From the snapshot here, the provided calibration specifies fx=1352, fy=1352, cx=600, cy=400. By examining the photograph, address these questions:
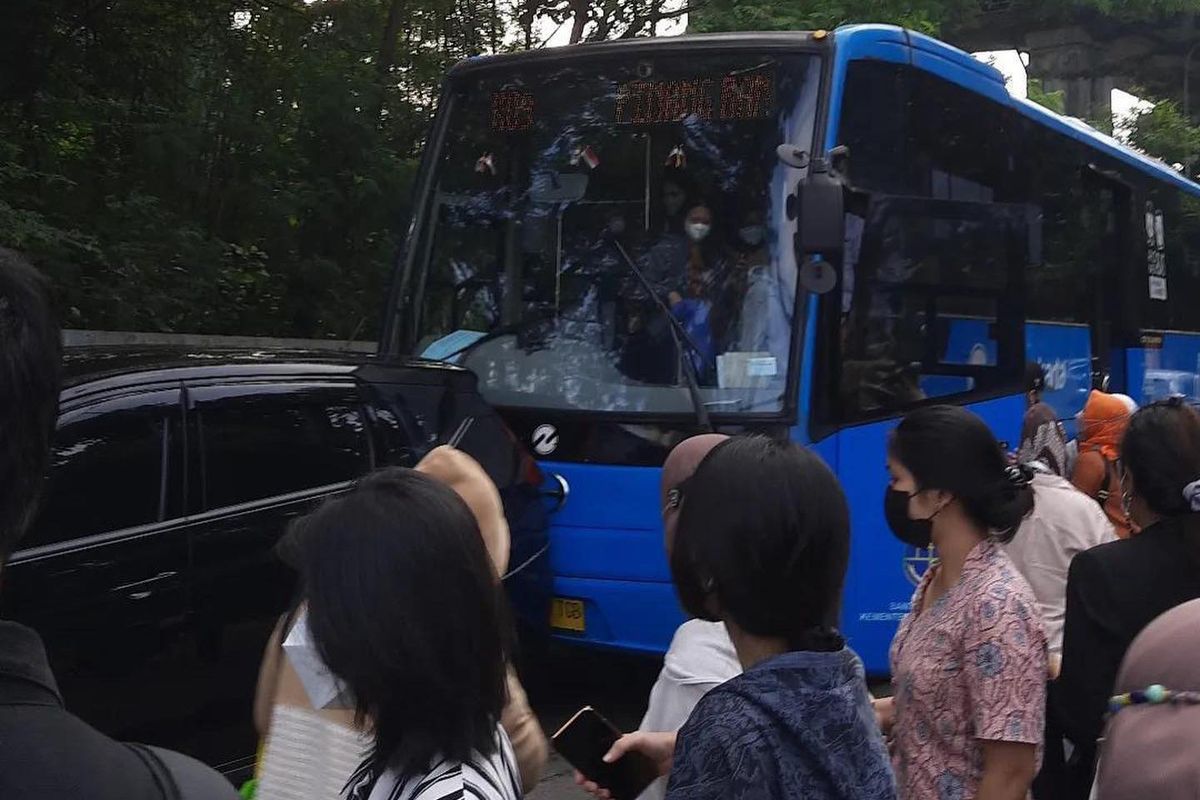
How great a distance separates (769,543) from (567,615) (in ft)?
14.7

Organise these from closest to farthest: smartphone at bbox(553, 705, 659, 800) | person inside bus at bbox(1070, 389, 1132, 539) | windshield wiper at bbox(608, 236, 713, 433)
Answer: smartphone at bbox(553, 705, 659, 800) → person inside bus at bbox(1070, 389, 1132, 539) → windshield wiper at bbox(608, 236, 713, 433)

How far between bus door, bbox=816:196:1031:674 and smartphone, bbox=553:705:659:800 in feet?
12.4

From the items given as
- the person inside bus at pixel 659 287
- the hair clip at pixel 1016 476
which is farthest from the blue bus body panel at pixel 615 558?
the hair clip at pixel 1016 476

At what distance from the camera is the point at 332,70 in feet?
39.7

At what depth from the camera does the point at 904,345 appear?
6.91 meters

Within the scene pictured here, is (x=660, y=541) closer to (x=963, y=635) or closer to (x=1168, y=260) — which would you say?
(x=963, y=635)

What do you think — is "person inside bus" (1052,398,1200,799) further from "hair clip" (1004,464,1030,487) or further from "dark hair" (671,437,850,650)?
"dark hair" (671,437,850,650)

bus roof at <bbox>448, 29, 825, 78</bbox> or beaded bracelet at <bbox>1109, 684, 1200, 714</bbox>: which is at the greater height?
bus roof at <bbox>448, 29, 825, 78</bbox>

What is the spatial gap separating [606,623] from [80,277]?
5.57 meters

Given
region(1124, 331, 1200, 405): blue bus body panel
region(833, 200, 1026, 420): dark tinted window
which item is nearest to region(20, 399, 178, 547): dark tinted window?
region(833, 200, 1026, 420): dark tinted window

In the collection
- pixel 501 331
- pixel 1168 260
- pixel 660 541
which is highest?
pixel 1168 260

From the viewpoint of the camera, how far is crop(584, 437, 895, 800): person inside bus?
192 centimetres

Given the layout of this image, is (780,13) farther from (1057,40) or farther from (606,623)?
(1057,40)

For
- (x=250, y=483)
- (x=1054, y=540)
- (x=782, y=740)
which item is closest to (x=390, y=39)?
(x=250, y=483)
